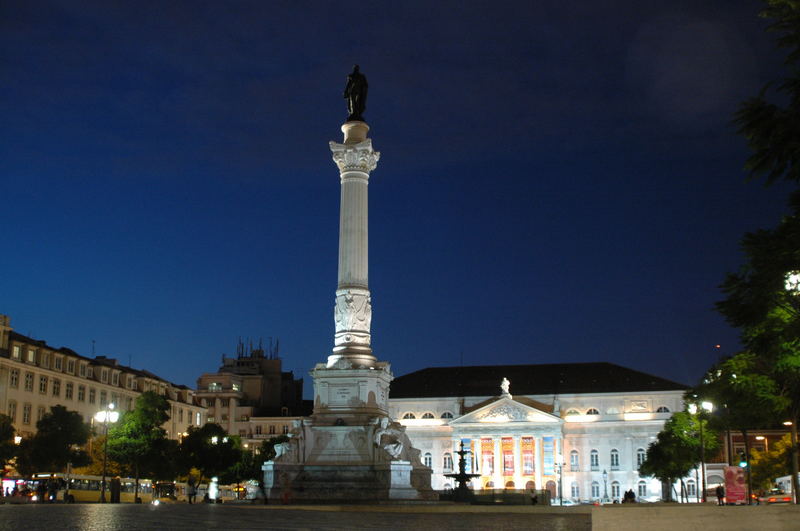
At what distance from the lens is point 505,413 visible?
115m

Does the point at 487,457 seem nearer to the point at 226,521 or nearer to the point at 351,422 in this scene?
the point at 351,422

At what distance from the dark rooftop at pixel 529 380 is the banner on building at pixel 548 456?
792 cm

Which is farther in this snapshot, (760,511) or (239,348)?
(239,348)

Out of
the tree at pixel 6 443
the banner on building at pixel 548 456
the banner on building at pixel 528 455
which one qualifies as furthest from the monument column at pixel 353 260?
the banner on building at pixel 548 456

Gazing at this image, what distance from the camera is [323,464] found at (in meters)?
45.1

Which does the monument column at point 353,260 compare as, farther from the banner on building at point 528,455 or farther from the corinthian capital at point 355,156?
the banner on building at point 528,455

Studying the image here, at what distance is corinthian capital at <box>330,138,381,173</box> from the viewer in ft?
166

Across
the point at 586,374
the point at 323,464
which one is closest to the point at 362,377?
the point at 323,464

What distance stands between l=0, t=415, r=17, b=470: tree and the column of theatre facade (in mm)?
12418

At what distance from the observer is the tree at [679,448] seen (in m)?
62.2

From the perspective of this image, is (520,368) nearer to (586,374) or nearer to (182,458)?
(586,374)

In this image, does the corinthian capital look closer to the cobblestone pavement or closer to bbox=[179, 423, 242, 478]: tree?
the cobblestone pavement

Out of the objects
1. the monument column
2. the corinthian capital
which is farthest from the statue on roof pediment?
the corinthian capital

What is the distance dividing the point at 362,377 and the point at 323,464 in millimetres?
4872
